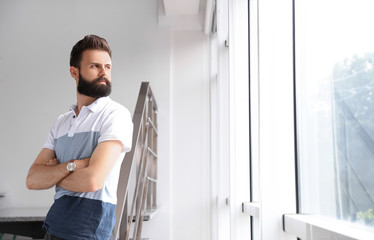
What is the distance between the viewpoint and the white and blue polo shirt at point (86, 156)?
1174 millimetres

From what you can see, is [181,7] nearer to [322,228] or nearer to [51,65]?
[51,65]

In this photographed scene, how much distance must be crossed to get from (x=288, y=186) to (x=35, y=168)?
0.85 m

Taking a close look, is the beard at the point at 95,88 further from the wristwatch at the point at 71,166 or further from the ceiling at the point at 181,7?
the ceiling at the point at 181,7

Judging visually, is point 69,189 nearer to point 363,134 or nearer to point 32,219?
point 363,134

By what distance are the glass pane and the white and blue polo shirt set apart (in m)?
0.58

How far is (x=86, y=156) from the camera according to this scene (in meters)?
1.30

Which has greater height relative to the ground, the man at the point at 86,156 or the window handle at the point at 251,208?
the man at the point at 86,156

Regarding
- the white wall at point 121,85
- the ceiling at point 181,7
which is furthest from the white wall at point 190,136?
the ceiling at point 181,7

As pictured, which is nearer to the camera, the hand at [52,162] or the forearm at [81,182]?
the forearm at [81,182]

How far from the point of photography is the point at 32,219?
2.42 meters

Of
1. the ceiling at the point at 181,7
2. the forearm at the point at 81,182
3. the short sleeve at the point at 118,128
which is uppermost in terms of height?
the ceiling at the point at 181,7

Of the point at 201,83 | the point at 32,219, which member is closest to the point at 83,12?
the point at 201,83

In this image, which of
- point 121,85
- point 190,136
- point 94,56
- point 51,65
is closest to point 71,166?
point 94,56

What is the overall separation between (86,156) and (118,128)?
0.14m
